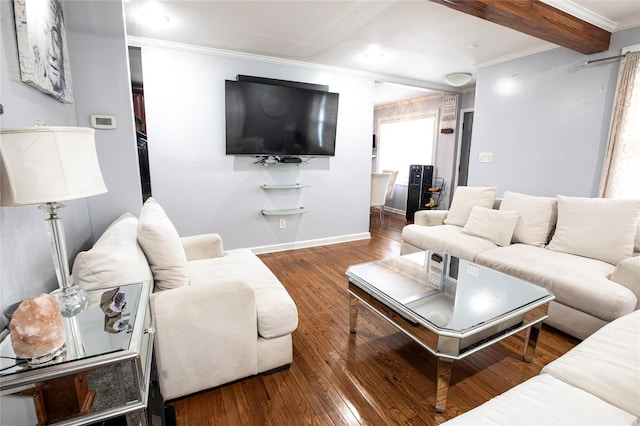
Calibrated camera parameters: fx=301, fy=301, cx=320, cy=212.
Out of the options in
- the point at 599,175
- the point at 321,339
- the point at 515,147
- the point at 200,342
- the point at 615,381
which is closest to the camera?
the point at 615,381

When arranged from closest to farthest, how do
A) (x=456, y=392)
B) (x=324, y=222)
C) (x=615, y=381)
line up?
1. (x=615, y=381)
2. (x=456, y=392)
3. (x=324, y=222)

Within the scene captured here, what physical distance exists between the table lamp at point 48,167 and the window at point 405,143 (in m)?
5.99

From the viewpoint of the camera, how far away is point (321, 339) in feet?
6.82

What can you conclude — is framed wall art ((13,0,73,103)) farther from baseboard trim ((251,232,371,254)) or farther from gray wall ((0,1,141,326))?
baseboard trim ((251,232,371,254))

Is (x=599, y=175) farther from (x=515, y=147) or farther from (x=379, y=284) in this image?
(x=379, y=284)

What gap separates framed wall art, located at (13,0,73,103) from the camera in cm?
117

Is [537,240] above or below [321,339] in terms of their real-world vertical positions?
above

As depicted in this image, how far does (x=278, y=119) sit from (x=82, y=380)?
311 centimetres

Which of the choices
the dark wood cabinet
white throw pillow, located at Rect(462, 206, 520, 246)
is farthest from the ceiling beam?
the dark wood cabinet

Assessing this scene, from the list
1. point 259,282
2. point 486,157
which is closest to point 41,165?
point 259,282

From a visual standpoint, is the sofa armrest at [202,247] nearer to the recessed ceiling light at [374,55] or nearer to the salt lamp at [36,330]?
the salt lamp at [36,330]

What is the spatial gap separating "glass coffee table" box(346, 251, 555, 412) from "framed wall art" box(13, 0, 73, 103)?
75.6 inches

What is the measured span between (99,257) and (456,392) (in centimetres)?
186

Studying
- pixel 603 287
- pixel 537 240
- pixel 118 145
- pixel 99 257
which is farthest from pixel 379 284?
pixel 118 145
